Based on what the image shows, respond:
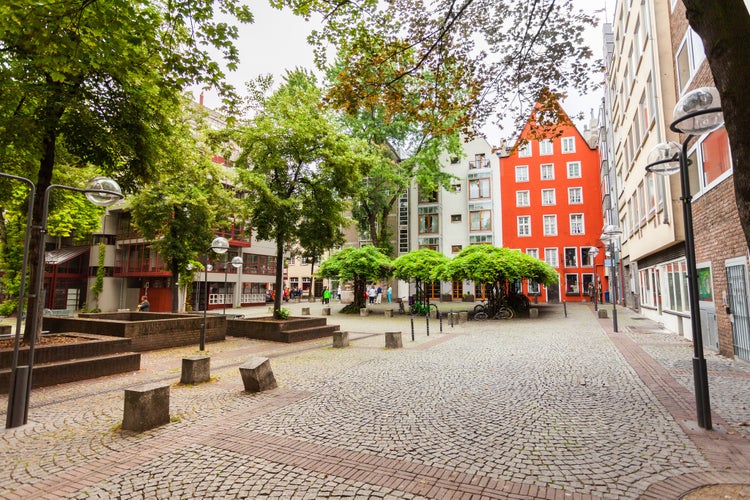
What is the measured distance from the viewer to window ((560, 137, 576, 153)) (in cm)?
4225

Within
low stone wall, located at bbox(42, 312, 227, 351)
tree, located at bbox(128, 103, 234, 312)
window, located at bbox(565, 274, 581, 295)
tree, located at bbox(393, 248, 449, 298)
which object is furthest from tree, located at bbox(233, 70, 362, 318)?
window, located at bbox(565, 274, 581, 295)

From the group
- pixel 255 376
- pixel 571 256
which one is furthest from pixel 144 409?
pixel 571 256

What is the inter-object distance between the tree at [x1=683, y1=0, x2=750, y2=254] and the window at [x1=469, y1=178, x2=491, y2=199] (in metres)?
42.3

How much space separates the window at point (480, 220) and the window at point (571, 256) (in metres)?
7.91

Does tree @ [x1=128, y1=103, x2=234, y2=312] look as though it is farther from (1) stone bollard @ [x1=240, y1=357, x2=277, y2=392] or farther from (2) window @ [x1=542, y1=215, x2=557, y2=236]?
(2) window @ [x1=542, y1=215, x2=557, y2=236]

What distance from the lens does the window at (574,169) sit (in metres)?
41.8

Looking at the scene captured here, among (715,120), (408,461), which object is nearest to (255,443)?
(408,461)

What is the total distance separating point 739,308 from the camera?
9094mm

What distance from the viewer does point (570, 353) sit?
1109 cm

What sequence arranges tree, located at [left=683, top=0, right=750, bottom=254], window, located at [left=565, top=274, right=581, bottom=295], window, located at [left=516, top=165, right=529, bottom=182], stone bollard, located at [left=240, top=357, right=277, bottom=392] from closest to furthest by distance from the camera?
tree, located at [left=683, top=0, right=750, bottom=254] < stone bollard, located at [left=240, top=357, right=277, bottom=392] < window, located at [left=565, top=274, right=581, bottom=295] < window, located at [left=516, top=165, right=529, bottom=182]

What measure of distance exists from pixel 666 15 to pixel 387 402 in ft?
50.5

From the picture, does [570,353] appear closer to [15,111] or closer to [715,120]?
[715,120]

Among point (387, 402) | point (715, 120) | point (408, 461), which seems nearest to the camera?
point (408, 461)

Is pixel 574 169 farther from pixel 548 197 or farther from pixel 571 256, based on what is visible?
pixel 571 256
